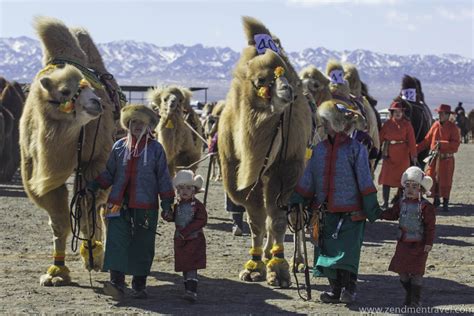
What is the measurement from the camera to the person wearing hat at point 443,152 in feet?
51.1

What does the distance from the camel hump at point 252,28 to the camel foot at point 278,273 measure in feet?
7.49

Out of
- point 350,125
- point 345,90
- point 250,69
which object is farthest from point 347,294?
point 345,90

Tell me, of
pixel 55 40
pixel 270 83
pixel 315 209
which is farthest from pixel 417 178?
pixel 55 40

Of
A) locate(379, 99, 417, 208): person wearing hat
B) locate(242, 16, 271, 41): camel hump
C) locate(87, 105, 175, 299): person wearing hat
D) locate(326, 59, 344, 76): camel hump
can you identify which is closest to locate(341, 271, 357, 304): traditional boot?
locate(87, 105, 175, 299): person wearing hat

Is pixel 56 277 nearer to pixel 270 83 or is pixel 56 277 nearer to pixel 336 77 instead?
pixel 270 83

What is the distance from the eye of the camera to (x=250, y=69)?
8.72 m

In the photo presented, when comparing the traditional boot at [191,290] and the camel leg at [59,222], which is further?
the camel leg at [59,222]

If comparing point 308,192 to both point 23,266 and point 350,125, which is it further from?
point 23,266

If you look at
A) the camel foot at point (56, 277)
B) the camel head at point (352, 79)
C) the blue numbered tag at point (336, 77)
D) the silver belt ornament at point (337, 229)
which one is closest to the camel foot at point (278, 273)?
the silver belt ornament at point (337, 229)

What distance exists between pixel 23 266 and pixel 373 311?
364 centimetres

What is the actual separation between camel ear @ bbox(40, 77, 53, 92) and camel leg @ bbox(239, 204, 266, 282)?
2.05 m

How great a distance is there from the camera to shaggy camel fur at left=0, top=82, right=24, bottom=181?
18.9m

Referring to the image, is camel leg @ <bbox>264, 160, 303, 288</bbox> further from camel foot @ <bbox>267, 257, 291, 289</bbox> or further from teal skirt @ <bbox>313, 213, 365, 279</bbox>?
teal skirt @ <bbox>313, 213, 365, 279</bbox>

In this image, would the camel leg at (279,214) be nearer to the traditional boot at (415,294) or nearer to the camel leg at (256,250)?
the camel leg at (256,250)
